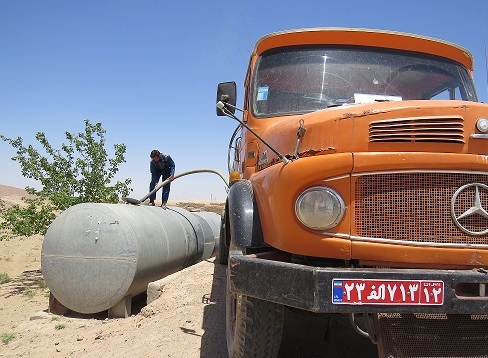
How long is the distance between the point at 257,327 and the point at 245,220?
25.4 inches

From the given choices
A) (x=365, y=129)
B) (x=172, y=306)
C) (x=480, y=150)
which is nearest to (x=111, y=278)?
(x=172, y=306)

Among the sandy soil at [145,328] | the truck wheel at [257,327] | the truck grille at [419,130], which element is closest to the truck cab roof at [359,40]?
the truck grille at [419,130]

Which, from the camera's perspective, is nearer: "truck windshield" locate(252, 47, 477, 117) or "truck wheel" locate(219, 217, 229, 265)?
"truck windshield" locate(252, 47, 477, 117)

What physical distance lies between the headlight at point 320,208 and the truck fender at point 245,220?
0.47m

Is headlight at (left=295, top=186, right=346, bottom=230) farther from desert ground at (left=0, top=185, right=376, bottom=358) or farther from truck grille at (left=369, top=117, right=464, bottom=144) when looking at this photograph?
desert ground at (left=0, top=185, right=376, bottom=358)

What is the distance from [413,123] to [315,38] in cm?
179

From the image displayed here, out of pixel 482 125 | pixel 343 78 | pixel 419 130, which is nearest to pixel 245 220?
pixel 419 130

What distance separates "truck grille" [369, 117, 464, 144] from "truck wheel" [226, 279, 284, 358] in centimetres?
117

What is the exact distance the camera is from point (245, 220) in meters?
2.73

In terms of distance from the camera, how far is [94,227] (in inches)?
215

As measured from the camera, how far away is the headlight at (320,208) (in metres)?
2.25

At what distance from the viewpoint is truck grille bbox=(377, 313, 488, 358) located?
2209 millimetres

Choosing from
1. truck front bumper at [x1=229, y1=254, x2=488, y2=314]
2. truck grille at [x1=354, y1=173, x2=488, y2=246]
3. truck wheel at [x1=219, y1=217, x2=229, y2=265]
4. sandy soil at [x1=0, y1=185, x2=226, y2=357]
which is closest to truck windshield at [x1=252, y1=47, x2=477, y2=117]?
truck grille at [x1=354, y1=173, x2=488, y2=246]

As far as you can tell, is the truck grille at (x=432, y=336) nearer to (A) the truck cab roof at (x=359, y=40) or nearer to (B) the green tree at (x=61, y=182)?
(A) the truck cab roof at (x=359, y=40)
